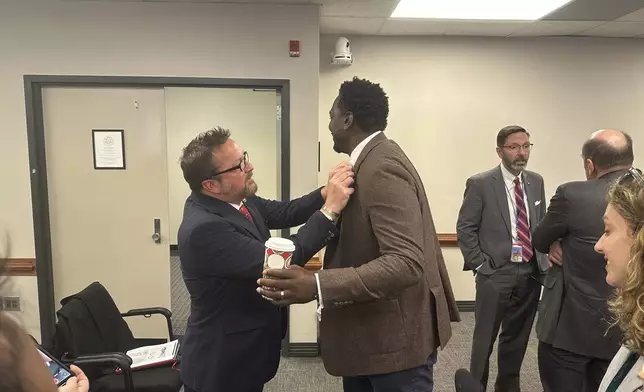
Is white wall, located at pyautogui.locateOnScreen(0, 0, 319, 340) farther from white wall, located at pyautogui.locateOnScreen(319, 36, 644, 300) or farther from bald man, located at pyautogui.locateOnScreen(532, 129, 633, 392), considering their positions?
bald man, located at pyautogui.locateOnScreen(532, 129, 633, 392)

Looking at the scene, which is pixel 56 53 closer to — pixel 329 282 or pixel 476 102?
pixel 329 282

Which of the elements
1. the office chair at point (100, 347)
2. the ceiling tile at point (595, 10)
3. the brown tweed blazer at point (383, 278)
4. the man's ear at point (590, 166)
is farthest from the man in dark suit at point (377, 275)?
the ceiling tile at point (595, 10)

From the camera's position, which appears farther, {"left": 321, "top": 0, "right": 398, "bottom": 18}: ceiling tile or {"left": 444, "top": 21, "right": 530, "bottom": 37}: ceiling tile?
{"left": 444, "top": 21, "right": 530, "bottom": 37}: ceiling tile

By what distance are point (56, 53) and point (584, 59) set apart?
4302mm

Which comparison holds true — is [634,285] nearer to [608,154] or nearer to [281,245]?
[281,245]

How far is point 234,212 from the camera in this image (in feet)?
5.72

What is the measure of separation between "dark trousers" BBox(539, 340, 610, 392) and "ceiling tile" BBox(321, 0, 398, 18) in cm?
231

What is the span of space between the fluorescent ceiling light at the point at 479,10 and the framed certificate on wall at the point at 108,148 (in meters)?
2.22

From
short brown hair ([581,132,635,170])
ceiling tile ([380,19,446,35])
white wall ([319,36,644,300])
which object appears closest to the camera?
short brown hair ([581,132,635,170])

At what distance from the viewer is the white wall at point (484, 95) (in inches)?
167

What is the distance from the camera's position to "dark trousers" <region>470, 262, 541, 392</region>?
2756 mm

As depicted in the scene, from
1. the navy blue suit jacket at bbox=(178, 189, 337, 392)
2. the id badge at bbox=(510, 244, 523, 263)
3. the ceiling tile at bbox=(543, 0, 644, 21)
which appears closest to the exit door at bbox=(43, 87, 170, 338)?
the navy blue suit jacket at bbox=(178, 189, 337, 392)

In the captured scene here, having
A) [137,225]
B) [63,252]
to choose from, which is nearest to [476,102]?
[137,225]

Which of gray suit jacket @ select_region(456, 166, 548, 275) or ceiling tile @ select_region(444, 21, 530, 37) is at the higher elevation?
ceiling tile @ select_region(444, 21, 530, 37)
